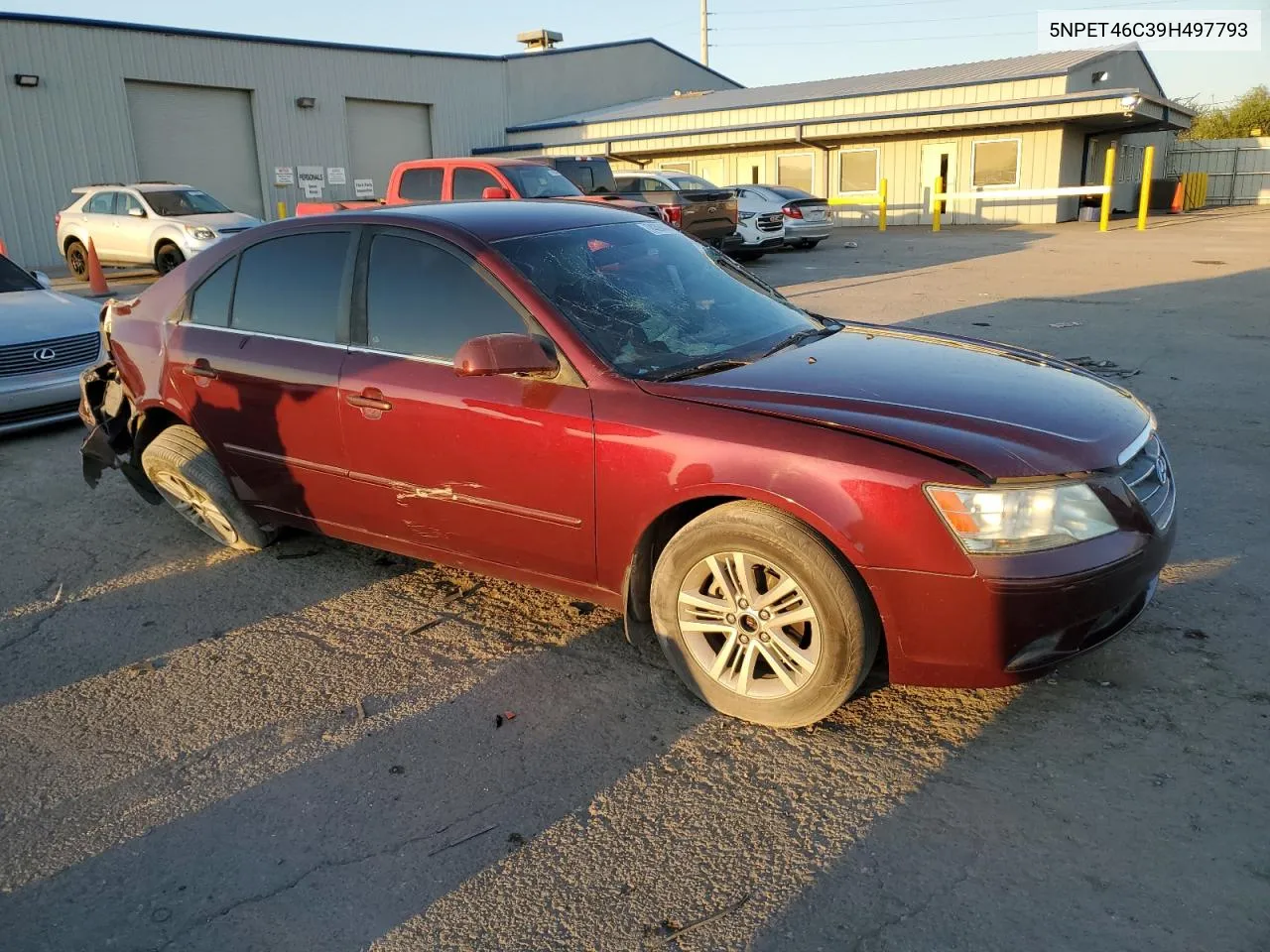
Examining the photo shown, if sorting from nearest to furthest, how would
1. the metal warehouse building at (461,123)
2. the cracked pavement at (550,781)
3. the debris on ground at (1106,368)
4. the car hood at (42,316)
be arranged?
the cracked pavement at (550,781) → the car hood at (42,316) → the debris on ground at (1106,368) → the metal warehouse building at (461,123)

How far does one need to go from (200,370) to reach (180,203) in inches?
587

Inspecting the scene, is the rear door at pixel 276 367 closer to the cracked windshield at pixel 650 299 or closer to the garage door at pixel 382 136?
the cracked windshield at pixel 650 299

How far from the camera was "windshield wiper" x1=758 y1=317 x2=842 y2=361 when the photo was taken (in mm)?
3865

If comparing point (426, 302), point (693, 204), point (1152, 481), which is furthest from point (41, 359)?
point (693, 204)

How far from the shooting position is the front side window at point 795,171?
101ft

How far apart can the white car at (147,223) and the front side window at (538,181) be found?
19.1 ft

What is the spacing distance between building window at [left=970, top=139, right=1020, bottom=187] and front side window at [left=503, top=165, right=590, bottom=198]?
56.3 feet

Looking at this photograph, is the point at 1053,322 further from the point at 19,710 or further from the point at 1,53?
the point at 1,53

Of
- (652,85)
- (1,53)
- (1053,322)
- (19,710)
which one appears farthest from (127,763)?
(652,85)

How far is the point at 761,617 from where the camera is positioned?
3186 millimetres

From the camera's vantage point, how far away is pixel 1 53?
882 inches

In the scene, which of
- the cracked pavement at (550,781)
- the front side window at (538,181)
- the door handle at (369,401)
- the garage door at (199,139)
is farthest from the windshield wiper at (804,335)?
the garage door at (199,139)

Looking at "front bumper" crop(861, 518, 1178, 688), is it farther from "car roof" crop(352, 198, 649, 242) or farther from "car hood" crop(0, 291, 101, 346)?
"car hood" crop(0, 291, 101, 346)

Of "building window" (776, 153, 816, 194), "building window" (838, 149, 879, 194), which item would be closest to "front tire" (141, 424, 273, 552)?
"building window" (838, 149, 879, 194)
